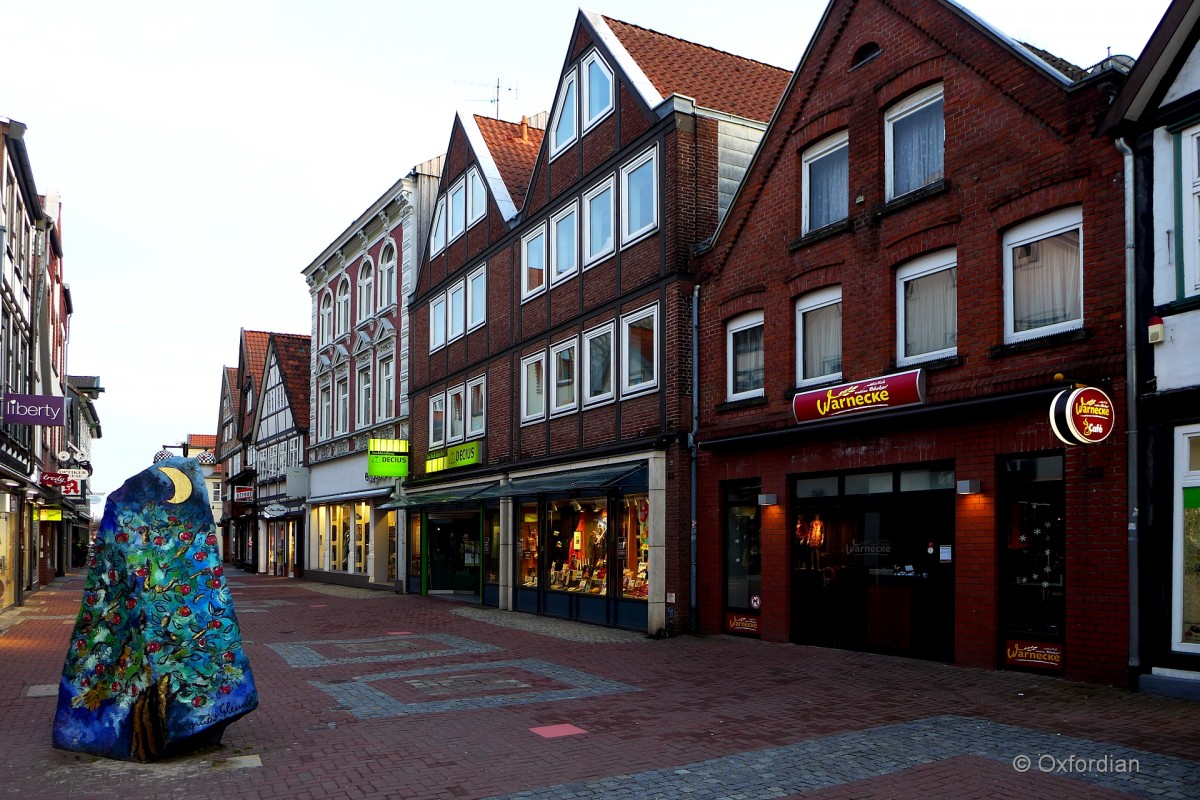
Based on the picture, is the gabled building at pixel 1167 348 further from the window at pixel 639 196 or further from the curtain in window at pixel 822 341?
the window at pixel 639 196

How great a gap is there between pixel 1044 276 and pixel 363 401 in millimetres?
27132

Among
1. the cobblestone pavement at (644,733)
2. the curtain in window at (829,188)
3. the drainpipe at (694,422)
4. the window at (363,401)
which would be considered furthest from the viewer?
the window at (363,401)

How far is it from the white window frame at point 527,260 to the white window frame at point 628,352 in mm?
3691

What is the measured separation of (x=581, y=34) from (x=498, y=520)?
10770 mm

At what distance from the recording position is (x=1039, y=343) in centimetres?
1161

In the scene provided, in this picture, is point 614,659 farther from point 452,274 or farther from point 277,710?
point 452,274

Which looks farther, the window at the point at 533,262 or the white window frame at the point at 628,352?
the window at the point at 533,262

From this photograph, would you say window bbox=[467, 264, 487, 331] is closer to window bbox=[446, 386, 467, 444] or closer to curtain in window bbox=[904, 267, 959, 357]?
window bbox=[446, 386, 467, 444]

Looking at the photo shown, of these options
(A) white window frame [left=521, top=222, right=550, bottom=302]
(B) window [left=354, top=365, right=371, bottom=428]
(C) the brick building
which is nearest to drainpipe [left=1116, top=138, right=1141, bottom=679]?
(C) the brick building

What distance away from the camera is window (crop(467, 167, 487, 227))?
26.3 m

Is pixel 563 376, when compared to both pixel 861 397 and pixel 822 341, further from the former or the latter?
pixel 861 397

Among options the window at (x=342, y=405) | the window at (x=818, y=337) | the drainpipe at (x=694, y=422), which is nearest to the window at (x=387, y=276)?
the window at (x=342, y=405)

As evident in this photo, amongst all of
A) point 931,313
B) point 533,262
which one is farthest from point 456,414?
point 931,313

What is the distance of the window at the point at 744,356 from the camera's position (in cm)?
1655
